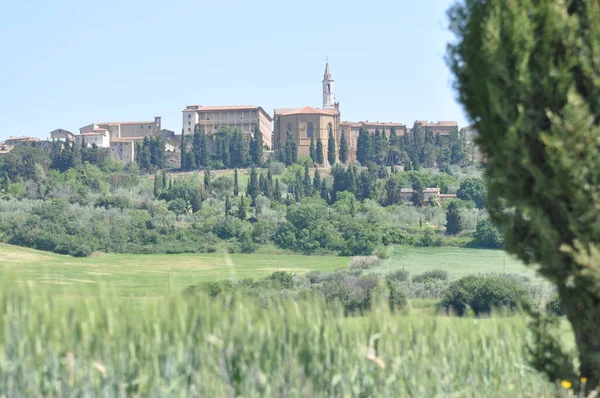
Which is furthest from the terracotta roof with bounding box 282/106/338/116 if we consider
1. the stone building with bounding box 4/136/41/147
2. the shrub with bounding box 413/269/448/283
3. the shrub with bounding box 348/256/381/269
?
the shrub with bounding box 413/269/448/283

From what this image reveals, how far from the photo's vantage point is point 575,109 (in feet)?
12.5

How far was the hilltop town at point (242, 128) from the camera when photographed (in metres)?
100

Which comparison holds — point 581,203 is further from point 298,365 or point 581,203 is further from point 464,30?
point 298,365

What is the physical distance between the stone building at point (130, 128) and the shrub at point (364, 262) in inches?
2531

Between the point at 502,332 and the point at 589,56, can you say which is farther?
the point at 502,332

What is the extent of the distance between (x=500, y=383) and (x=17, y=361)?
236cm

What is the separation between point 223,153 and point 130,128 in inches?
938

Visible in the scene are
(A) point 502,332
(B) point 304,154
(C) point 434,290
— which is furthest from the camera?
(B) point 304,154

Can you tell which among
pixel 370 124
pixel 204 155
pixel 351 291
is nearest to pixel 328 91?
pixel 370 124

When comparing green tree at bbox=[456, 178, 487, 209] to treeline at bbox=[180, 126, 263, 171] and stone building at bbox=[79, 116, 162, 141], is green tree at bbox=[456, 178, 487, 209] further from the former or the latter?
stone building at bbox=[79, 116, 162, 141]

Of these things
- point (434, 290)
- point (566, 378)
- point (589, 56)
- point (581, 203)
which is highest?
point (589, 56)

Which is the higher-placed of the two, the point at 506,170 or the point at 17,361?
the point at 506,170

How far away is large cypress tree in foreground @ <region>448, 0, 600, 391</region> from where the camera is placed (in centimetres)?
385

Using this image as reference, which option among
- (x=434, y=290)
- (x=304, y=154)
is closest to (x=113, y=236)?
(x=434, y=290)
